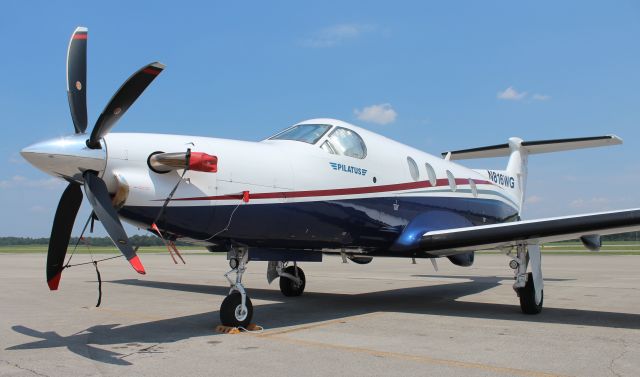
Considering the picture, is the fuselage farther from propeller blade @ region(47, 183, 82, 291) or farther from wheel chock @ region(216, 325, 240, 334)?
wheel chock @ region(216, 325, 240, 334)

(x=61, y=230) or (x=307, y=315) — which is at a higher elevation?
(x=61, y=230)

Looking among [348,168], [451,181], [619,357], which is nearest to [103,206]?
[348,168]

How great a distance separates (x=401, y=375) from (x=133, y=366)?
289cm

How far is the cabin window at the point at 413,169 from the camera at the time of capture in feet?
38.4

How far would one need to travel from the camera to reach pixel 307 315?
10391 millimetres

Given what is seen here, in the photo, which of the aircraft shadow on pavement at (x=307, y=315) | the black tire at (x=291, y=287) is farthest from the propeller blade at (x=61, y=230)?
the black tire at (x=291, y=287)

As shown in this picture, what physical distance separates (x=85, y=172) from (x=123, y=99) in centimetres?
106

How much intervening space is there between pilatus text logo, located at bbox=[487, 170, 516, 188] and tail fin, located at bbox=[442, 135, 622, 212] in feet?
0.53

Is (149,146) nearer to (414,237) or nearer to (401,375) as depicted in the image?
(401,375)

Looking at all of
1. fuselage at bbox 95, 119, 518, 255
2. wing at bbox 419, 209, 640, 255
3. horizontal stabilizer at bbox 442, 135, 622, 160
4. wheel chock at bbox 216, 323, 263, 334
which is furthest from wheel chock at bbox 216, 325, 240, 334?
horizontal stabilizer at bbox 442, 135, 622, 160

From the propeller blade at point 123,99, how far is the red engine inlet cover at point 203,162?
1059 mm

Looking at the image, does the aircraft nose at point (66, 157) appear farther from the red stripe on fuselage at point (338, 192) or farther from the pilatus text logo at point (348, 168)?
the pilatus text logo at point (348, 168)

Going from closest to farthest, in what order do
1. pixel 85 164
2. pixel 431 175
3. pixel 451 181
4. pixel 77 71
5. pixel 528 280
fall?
pixel 85 164, pixel 77 71, pixel 528 280, pixel 431 175, pixel 451 181

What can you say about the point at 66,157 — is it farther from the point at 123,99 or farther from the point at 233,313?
the point at 233,313
